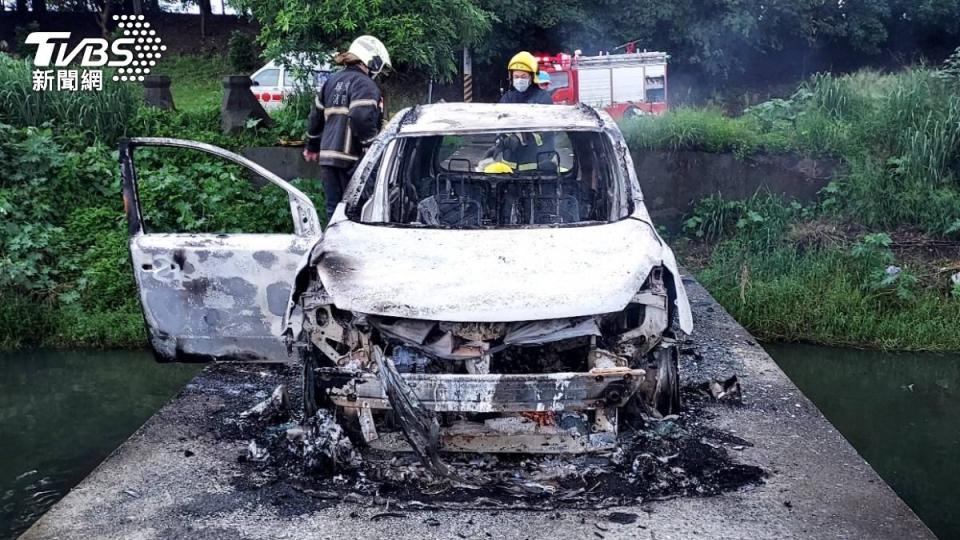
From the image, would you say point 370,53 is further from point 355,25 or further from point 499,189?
point 355,25

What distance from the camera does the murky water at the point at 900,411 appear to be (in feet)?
15.8

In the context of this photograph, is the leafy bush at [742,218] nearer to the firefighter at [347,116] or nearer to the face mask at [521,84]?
the face mask at [521,84]

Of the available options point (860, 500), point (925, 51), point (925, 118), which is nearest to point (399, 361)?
point (860, 500)

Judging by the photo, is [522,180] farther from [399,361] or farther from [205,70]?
[205,70]

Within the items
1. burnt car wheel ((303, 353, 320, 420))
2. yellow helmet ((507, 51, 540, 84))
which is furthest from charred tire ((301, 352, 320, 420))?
yellow helmet ((507, 51, 540, 84))

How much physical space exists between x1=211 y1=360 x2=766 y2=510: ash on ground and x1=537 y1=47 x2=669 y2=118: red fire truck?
13.1 m

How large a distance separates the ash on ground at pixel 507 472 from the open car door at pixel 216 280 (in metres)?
0.75

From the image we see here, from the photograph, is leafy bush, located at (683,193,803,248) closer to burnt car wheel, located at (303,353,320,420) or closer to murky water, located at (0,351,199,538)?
murky water, located at (0,351,199,538)

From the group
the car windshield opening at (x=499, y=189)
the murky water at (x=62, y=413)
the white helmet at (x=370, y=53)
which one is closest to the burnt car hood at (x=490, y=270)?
the car windshield opening at (x=499, y=189)

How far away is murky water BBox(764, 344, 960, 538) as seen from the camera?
189 inches

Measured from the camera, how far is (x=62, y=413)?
5.82 metres

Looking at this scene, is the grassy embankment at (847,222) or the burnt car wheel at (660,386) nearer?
the burnt car wheel at (660,386)

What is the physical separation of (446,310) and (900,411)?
351cm

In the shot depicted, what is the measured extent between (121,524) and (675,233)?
254 inches
